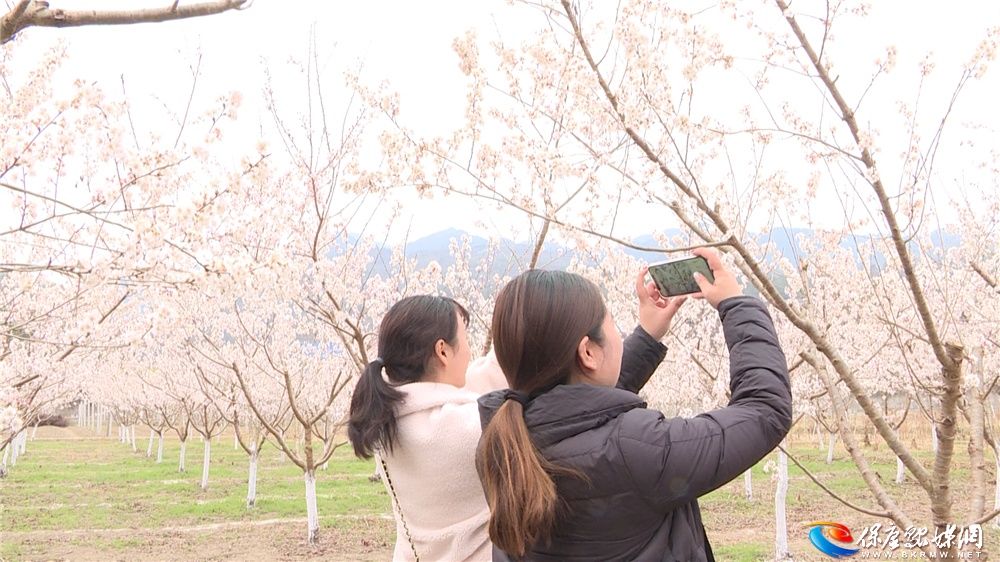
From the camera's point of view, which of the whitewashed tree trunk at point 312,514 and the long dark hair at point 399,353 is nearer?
the long dark hair at point 399,353

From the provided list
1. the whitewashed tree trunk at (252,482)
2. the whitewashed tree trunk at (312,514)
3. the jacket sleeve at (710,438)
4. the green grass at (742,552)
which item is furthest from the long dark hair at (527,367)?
the whitewashed tree trunk at (252,482)

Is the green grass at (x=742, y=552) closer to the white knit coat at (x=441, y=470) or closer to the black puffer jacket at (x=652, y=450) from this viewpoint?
the white knit coat at (x=441, y=470)

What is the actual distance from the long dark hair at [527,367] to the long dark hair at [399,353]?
0.39m

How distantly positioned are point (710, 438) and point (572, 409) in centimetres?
22

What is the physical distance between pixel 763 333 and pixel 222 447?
30288 millimetres

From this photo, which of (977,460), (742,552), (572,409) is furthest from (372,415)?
(742,552)

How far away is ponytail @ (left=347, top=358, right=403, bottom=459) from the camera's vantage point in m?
1.57

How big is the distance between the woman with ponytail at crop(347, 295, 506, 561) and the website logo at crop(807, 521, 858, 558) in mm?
6913

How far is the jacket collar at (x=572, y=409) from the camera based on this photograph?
3.92 feet

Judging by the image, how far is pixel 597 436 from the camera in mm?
1170

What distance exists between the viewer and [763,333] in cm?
122

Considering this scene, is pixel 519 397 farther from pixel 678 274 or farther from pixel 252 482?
pixel 252 482

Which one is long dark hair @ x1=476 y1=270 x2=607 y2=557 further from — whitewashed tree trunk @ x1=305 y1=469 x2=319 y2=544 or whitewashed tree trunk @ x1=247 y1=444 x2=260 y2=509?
whitewashed tree trunk @ x1=247 y1=444 x2=260 y2=509

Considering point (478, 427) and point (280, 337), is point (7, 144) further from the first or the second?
point (280, 337)
